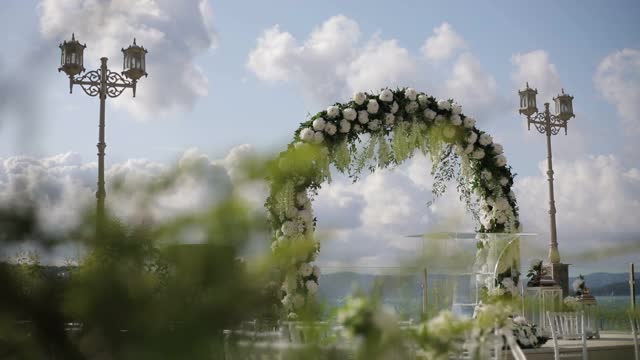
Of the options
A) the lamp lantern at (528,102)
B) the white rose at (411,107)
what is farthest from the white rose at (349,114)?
the lamp lantern at (528,102)

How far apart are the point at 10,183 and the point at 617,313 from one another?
161 cm

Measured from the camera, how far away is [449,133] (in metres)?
9.34

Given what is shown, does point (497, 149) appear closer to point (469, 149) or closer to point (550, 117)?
point (469, 149)

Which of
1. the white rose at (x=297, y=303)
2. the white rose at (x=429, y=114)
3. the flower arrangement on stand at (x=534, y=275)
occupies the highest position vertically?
the white rose at (x=429, y=114)

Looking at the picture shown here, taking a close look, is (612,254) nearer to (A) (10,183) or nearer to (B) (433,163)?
(A) (10,183)

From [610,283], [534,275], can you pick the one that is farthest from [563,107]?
[610,283]

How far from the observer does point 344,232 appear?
29.5 inches

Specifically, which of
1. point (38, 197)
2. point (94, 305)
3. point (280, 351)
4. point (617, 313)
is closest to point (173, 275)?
point (94, 305)

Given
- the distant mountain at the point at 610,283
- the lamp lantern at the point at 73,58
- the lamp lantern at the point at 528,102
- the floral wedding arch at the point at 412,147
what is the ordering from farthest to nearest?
the lamp lantern at the point at 528,102 < the lamp lantern at the point at 73,58 < the floral wedding arch at the point at 412,147 < the distant mountain at the point at 610,283

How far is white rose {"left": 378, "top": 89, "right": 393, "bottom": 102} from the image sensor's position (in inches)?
361

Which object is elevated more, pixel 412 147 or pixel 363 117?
pixel 363 117

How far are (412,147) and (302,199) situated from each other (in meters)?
1.63

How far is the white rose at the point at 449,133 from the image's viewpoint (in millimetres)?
9219

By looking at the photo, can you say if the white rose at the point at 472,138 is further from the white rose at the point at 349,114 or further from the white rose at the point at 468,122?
the white rose at the point at 349,114
